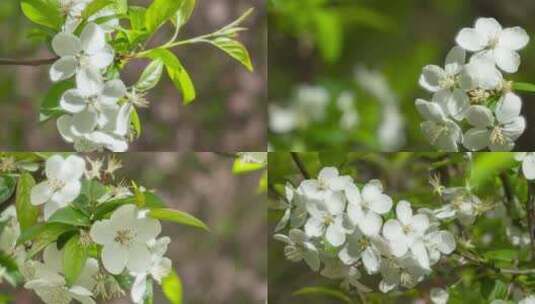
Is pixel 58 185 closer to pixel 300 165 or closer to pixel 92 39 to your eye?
pixel 92 39

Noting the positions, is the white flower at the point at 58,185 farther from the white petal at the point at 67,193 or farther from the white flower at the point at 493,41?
the white flower at the point at 493,41

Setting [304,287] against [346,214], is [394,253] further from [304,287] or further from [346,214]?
[304,287]

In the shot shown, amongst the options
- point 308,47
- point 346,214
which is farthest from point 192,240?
point 346,214

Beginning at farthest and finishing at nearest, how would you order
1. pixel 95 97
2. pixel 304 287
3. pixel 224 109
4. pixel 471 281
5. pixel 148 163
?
pixel 224 109 → pixel 148 163 → pixel 304 287 → pixel 471 281 → pixel 95 97

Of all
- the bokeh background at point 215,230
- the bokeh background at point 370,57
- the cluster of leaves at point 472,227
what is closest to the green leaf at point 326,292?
the cluster of leaves at point 472,227

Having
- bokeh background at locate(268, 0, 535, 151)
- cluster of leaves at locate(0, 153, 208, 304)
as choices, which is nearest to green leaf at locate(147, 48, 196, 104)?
cluster of leaves at locate(0, 153, 208, 304)
